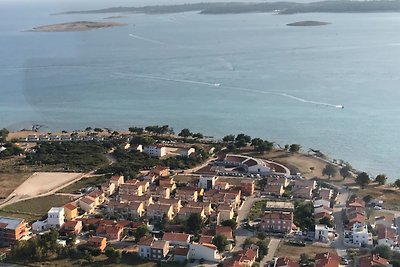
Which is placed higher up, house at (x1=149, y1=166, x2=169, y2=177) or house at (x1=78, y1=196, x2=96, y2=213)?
house at (x1=149, y1=166, x2=169, y2=177)

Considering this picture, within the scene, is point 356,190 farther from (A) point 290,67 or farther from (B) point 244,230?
(A) point 290,67

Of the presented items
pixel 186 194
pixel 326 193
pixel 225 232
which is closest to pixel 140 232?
pixel 225 232

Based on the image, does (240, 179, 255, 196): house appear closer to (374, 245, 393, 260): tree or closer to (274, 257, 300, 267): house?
(274, 257, 300, 267): house

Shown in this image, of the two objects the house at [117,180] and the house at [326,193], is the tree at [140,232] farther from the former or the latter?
the house at [326,193]

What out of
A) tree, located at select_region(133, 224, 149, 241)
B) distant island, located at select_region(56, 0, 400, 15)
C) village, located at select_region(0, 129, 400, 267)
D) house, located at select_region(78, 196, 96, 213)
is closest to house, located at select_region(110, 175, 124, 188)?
village, located at select_region(0, 129, 400, 267)

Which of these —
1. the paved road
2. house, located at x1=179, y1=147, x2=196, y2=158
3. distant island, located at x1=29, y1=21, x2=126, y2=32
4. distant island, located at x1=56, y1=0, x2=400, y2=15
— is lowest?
the paved road

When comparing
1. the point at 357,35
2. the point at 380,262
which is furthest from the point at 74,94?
the point at 357,35

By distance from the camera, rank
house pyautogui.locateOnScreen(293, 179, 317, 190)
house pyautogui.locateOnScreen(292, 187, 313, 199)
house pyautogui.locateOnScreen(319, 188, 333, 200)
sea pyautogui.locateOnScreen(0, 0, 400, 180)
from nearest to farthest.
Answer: house pyautogui.locateOnScreen(319, 188, 333, 200) → house pyautogui.locateOnScreen(292, 187, 313, 199) → house pyautogui.locateOnScreen(293, 179, 317, 190) → sea pyautogui.locateOnScreen(0, 0, 400, 180)
